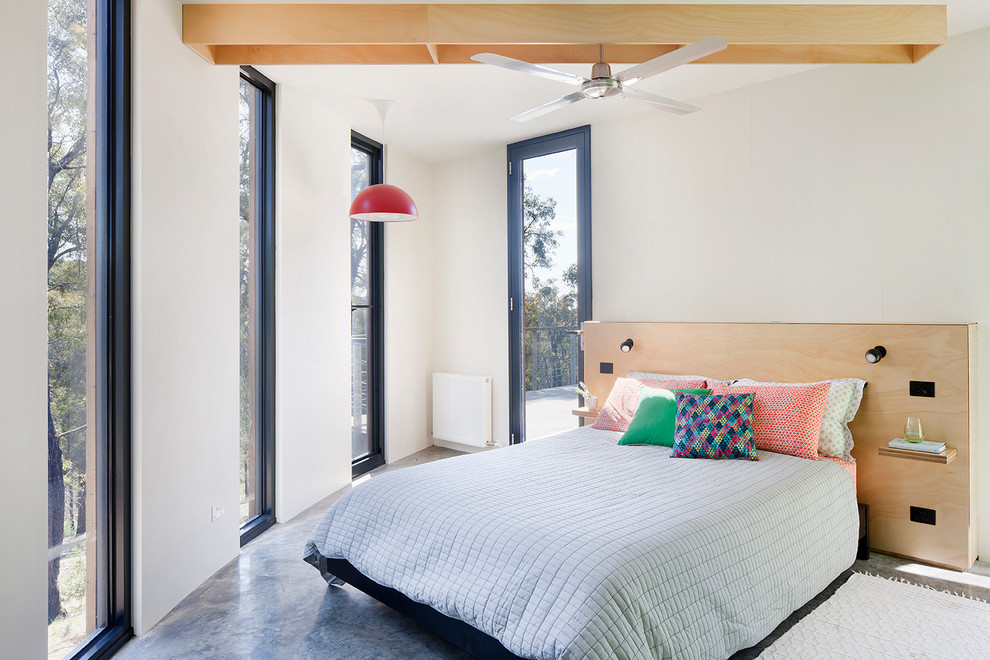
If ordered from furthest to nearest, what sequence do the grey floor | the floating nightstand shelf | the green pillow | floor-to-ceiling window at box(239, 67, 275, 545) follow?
floor-to-ceiling window at box(239, 67, 275, 545), the green pillow, the floating nightstand shelf, the grey floor

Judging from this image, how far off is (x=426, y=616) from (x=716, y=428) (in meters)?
1.72

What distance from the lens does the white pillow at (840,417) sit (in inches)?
121

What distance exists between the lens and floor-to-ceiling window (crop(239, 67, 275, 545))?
3.42 metres

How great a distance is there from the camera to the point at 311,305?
3.94m

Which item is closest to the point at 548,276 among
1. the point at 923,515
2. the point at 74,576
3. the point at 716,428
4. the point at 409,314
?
the point at 409,314

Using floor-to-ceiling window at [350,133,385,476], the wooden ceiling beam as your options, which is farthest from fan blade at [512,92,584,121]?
floor-to-ceiling window at [350,133,385,476]

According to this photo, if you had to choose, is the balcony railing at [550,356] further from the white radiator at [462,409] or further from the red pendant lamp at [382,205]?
the red pendant lamp at [382,205]

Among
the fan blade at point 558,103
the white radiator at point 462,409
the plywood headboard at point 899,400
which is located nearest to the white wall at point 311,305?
the white radiator at point 462,409

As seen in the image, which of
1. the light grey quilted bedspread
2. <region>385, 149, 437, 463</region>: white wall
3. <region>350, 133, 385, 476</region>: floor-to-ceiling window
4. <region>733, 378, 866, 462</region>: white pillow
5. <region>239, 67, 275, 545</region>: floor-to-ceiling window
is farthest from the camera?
<region>385, 149, 437, 463</region>: white wall

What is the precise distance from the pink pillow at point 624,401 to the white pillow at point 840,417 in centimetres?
69

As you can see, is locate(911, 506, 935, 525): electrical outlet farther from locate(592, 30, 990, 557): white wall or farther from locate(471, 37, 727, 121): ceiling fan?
locate(471, 37, 727, 121): ceiling fan

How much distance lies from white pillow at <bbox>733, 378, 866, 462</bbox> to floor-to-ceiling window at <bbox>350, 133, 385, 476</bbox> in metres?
3.24

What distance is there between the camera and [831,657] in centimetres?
213

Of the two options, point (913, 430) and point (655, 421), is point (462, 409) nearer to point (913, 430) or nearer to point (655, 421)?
point (655, 421)
